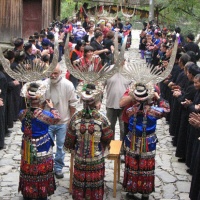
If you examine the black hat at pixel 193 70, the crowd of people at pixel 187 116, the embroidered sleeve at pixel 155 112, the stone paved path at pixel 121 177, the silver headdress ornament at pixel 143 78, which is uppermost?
the silver headdress ornament at pixel 143 78

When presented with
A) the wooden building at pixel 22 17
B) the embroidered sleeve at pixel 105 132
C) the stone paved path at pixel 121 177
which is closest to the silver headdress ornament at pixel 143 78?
the embroidered sleeve at pixel 105 132

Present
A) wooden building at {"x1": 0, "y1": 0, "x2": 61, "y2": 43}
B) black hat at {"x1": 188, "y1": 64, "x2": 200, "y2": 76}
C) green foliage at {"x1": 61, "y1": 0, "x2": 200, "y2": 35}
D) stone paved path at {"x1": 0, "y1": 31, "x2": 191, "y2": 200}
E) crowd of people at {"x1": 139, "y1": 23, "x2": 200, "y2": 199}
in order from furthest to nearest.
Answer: wooden building at {"x1": 0, "y1": 0, "x2": 61, "y2": 43} < green foliage at {"x1": 61, "y1": 0, "x2": 200, "y2": 35} < black hat at {"x1": 188, "y1": 64, "x2": 200, "y2": 76} < stone paved path at {"x1": 0, "y1": 31, "x2": 191, "y2": 200} < crowd of people at {"x1": 139, "y1": 23, "x2": 200, "y2": 199}

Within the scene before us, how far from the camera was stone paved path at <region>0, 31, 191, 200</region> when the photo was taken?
7.13m

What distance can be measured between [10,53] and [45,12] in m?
15.6

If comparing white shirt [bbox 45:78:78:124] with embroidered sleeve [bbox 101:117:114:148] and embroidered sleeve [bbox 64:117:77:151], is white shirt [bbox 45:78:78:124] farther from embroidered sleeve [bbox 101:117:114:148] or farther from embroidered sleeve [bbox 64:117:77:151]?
embroidered sleeve [bbox 101:117:114:148]

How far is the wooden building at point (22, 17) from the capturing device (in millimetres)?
22281

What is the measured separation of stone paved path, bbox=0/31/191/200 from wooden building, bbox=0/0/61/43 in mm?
13397

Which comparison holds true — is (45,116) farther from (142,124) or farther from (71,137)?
(142,124)

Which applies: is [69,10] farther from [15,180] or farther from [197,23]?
[15,180]

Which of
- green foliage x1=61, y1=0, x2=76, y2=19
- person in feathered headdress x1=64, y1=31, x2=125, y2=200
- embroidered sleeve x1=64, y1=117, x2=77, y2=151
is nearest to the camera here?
person in feathered headdress x1=64, y1=31, x2=125, y2=200

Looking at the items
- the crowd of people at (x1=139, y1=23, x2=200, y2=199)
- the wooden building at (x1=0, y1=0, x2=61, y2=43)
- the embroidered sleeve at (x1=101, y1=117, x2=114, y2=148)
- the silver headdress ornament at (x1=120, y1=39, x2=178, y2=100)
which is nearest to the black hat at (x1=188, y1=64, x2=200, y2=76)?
the crowd of people at (x1=139, y1=23, x2=200, y2=199)

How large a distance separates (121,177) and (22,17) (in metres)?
18.0

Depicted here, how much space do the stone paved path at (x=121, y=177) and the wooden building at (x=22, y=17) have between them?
527 inches

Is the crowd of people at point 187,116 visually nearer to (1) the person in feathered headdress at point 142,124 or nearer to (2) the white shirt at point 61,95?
(1) the person in feathered headdress at point 142,124
